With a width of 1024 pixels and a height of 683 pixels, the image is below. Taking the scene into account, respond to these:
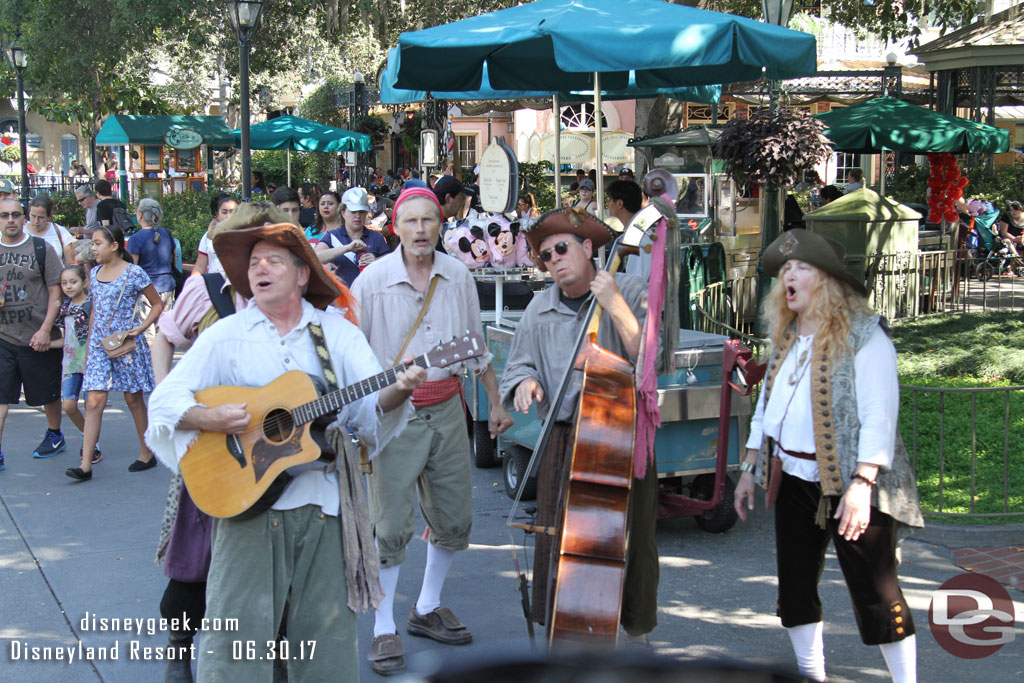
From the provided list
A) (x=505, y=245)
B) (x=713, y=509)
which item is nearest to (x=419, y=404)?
(x=713, y=509)

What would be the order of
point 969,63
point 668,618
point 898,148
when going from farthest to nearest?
1. point 969,63
2. point 898,148
3. point 668,618

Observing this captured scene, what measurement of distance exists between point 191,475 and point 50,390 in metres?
5.29

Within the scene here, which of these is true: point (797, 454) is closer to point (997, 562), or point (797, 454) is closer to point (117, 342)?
point (997, 562)

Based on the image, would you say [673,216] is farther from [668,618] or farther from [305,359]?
[668,618]

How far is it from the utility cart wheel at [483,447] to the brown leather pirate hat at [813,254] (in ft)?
13.1

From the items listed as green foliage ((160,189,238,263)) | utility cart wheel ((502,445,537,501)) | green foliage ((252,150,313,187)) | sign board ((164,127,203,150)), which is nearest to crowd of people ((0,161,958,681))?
utility cart wheel ((502,445,537,501))

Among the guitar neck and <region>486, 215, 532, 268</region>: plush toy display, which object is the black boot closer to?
the guitar neck

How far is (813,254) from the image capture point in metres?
3.74

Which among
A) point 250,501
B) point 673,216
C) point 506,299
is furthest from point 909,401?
point 250,501

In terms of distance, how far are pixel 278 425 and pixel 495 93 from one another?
7329 mm

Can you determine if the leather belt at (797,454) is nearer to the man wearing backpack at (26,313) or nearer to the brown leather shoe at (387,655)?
the brown leather shoe at (387,655)

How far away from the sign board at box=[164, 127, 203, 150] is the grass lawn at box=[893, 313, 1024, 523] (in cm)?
1852

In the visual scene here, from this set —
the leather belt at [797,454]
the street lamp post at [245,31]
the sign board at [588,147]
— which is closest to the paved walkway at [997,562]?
the leather belt at [797,454]

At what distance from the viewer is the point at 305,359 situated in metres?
3.36
